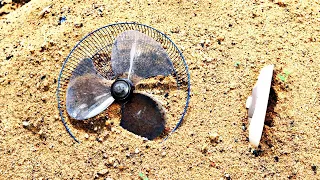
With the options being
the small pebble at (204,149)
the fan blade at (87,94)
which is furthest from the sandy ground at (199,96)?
the fan blade at (87,94)

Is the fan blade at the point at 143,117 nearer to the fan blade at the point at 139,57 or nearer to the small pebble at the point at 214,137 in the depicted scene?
the fan blade at the point at 139,57

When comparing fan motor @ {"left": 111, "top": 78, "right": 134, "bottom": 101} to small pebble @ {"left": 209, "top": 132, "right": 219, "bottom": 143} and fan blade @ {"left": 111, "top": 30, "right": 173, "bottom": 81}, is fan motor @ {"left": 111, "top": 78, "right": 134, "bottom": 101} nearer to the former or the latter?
fan blade @ {"left": 111, "top": 30, "right": 173, "bottom": 81}

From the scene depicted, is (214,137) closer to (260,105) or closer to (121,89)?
(260,105)

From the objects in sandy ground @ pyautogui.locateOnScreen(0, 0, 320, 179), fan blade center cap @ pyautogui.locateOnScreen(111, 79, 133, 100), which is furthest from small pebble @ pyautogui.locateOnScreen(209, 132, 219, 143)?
fan blade center cap @ pyautogui.locateOnScreen(111, 79, 133, 100)

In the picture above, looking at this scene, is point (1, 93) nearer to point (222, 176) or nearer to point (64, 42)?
point (64, 42)

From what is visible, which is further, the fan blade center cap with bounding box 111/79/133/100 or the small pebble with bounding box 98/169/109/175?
the small pebble with bounding box 98/169/109/175

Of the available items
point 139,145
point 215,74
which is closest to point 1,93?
point 139,145

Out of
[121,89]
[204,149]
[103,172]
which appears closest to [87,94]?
[121,89]
